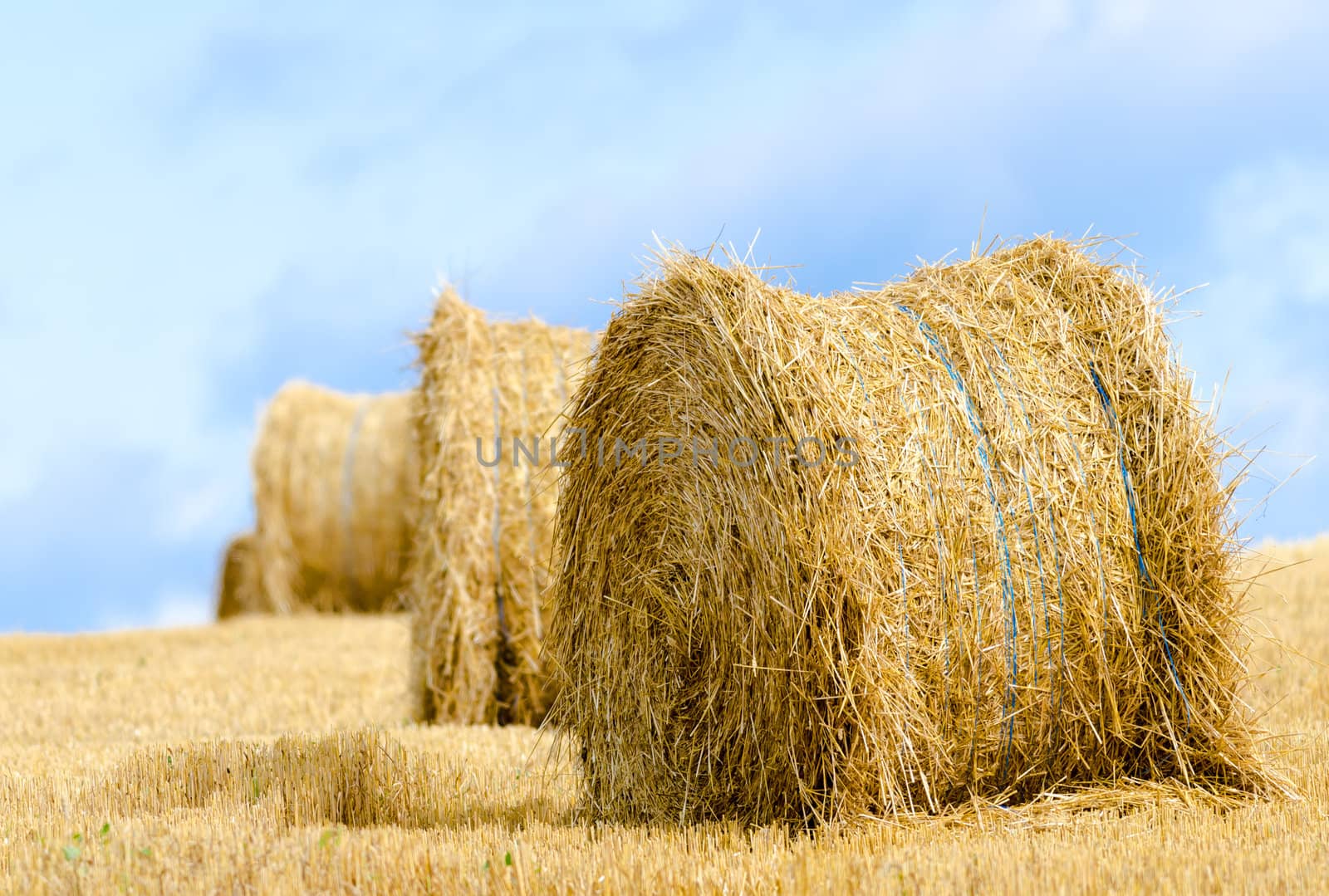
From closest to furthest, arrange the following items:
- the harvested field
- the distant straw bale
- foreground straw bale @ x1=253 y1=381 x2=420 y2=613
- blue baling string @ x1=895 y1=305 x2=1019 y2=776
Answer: the harvested field, blue baling string @ x1=895 y1=305 x2=1019 y2=776, foreground straw bale @ x1=253 y1=381 x2=420 y2=613, the distant straw bale

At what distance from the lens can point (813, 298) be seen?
4918mm

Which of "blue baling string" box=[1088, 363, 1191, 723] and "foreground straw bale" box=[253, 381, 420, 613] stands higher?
"foreground straw bale" box=[253, 381, 420, 613]

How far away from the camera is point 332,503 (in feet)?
46.9

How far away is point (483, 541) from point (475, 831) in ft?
11.4

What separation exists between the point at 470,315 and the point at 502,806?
385 cm

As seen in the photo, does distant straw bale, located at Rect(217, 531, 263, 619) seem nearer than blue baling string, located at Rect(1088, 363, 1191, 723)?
No

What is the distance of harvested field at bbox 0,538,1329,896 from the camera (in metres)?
3.91

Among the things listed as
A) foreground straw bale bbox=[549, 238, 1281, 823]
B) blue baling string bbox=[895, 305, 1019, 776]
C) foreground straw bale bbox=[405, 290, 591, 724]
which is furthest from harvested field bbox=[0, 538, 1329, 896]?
foreground straw bale bbox=[405, 290, 591, 724]

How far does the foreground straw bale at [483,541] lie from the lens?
7.88m

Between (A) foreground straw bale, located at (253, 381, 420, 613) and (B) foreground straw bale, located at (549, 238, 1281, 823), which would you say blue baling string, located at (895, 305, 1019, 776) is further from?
(A) foreground straw bale, located at (253, 381, 420, 613)

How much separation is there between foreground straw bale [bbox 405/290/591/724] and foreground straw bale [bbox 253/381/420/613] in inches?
229

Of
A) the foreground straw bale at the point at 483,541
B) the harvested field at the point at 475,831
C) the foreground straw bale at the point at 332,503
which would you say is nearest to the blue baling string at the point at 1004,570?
the harvested field at the point at 475,831

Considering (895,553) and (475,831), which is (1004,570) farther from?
(475,831)

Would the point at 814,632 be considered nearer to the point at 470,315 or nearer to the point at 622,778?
the point at 622,778
